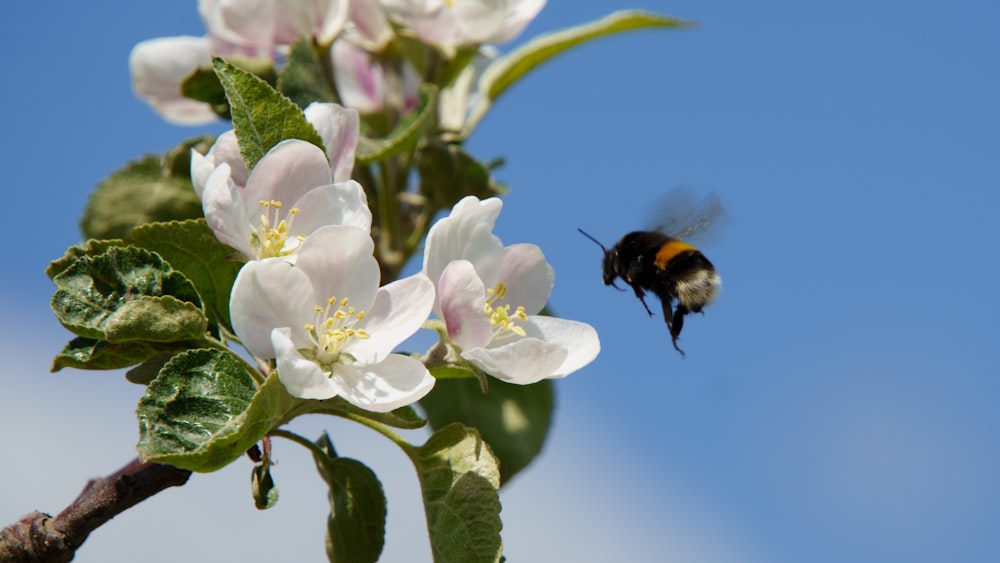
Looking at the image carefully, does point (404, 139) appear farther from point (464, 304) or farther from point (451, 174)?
point (464, 304)

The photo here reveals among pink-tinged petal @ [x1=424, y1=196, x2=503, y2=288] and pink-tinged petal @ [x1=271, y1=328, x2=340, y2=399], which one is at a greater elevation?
pink-tinged petal @ [x1=424, y1=196, x2=503, y2=288]

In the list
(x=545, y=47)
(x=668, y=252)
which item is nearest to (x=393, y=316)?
(x=668, y=252)

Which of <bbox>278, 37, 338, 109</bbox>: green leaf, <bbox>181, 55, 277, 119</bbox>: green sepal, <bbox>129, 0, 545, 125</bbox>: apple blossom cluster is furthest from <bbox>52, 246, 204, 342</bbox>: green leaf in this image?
<bbox>129, 0, 545, 125</bbox>: apple blossom cluster

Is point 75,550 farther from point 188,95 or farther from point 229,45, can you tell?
point 229,45

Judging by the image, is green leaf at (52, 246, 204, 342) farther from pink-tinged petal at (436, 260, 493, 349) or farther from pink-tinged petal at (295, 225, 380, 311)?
pink-tinged petal at (436, 260, 493, 349)

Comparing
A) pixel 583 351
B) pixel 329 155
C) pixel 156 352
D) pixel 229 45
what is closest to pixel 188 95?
pixel 229 45

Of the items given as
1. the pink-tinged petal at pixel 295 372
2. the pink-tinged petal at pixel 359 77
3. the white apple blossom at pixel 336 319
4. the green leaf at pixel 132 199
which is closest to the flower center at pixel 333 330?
the white apple blossom at pixel 336 319

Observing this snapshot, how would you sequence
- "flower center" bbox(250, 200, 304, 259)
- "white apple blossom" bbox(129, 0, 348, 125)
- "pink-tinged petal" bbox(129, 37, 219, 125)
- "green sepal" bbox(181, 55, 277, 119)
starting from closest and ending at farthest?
1. "flower center" bbox(250, 200, 304, 259)
2. "green sepal" bbox(181, 55, 277, 119)
3. "white apple blossom" bbox(129, 0, 348, 125)
4. "pink-tinged petal" bbox(129, 37, 219, 125)
